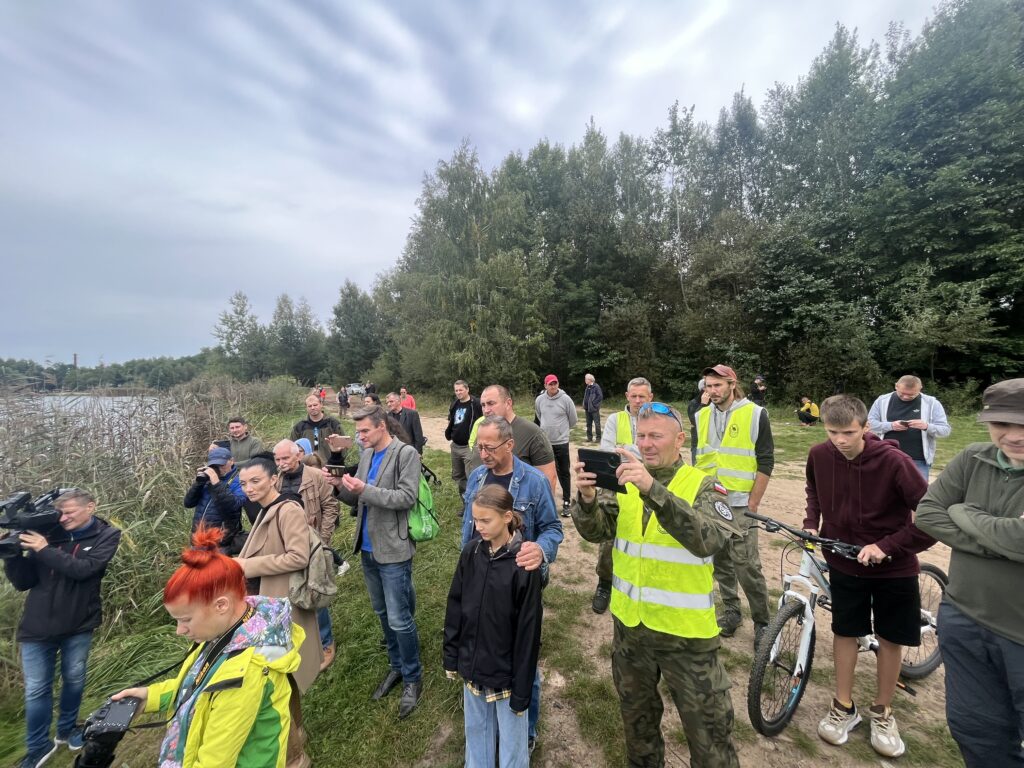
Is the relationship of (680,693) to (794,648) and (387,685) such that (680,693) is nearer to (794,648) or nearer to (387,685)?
(794,648)

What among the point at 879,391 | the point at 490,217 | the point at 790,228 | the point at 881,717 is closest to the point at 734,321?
the point at 790,228

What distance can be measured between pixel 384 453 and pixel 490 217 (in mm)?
23004

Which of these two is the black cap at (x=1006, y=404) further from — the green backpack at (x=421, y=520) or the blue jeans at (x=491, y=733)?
the green backpack at (x=421, y=520)

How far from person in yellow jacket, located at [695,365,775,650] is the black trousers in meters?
2.74

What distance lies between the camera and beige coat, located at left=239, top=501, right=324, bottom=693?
2.59 meters

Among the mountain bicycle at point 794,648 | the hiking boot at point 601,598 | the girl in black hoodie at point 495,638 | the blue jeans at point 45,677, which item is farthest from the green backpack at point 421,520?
the blue jeans at point 45,677

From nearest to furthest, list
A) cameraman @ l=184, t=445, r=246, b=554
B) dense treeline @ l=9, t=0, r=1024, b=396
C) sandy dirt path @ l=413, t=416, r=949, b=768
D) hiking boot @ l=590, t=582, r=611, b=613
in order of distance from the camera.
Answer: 1. sandy dirt path @ l=413, t=416, r=949, b=768
2. cameraman @ l=184, t=445, r=246, b=554
3. hiking boot @ l=590, t=582, r=611, b=613
4. dense treeline @ l=9, t=0, r=1024, b=396

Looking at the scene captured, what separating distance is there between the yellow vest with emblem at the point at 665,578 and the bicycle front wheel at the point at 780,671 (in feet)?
3.42

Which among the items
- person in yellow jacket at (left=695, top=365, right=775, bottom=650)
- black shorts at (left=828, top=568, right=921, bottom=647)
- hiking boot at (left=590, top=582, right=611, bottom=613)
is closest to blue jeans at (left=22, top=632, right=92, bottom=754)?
hiking boot at (left=590, top=582, right=611, bottom=613)

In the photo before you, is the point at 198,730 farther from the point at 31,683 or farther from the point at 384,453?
the point at 31,683

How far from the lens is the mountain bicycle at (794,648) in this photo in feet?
8.41

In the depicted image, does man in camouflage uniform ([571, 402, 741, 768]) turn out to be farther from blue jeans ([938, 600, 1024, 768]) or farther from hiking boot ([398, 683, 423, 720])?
hiking boot ([398, 683, 423, 720])

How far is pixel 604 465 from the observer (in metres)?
1.88

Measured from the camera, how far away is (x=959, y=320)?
1391 cm
